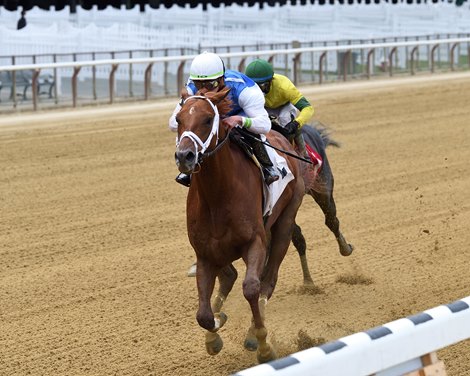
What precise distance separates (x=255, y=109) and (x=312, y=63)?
1366 centimetres

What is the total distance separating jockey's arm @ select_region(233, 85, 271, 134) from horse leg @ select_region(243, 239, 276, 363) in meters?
0.65

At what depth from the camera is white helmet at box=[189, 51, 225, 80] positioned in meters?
5.52

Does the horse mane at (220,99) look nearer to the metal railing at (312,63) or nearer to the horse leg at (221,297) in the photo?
the horse leg at (221,297)

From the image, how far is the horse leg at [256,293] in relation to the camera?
5328 millimetres

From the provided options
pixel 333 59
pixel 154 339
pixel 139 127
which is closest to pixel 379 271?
pixel 154 339

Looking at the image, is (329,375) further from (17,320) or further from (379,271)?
(379,271)

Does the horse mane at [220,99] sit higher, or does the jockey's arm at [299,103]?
the horse mane at [220,99]

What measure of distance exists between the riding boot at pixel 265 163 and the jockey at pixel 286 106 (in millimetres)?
923

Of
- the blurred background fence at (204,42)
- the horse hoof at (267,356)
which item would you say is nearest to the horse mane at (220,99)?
the horse hoof at (267,356)

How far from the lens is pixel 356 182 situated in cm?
1102

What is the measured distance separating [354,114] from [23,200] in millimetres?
7282

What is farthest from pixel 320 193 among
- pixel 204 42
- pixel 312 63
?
pixel 204 42

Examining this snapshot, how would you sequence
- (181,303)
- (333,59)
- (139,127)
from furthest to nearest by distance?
1. (333,59)
2. (139,127)
3. (181,303)

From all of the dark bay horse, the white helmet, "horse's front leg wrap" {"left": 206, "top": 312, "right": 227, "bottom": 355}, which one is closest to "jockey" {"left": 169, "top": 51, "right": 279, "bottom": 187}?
the white helmet
